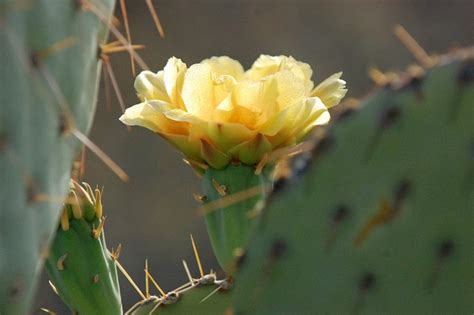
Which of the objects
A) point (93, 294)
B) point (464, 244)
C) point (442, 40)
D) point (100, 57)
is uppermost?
point (100, 57)

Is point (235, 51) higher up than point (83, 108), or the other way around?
point (83, 108)

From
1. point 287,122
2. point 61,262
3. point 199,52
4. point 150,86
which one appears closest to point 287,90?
point 287,122

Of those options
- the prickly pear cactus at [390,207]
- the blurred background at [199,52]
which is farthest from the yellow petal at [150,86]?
the blurred background at [199,52]

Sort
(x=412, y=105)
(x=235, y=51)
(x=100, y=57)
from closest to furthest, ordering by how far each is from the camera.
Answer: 1. (x=412, y=105)
2. (x=100, y=57)
3. (x=235, y=51)

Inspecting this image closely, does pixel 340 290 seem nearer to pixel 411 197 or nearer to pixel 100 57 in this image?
pixel 411 197

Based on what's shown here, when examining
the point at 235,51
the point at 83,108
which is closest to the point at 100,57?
the point at 83,108
